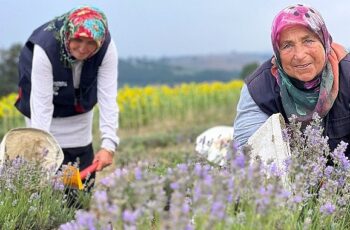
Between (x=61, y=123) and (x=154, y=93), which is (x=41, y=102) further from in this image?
(x=154, y=93)

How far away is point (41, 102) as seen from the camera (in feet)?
13.2

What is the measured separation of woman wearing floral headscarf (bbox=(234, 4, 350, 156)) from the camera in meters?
3.11

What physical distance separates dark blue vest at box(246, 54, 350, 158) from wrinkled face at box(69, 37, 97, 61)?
1.11 meters

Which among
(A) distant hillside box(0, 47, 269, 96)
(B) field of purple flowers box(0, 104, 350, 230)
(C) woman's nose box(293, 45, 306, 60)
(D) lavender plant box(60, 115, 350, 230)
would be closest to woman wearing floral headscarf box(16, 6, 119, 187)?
(B) field of purple flowers box(0, 104, 350, 230)

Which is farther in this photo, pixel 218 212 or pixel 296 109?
pixel 296 109

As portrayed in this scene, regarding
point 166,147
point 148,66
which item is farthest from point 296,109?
point 148,66

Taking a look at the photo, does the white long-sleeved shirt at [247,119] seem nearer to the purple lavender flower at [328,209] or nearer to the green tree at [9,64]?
the purple lavender flower at [328,209]

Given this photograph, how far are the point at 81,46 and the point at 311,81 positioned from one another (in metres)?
1.51

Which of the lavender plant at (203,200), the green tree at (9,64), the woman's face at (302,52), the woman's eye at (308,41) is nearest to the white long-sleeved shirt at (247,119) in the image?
the woman's face at (302,52)

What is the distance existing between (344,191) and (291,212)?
0.46m

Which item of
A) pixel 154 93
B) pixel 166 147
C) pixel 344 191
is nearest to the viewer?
pixel 344 191

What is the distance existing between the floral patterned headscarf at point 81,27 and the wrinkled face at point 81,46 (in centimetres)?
3

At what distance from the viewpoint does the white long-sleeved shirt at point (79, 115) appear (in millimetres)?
3984

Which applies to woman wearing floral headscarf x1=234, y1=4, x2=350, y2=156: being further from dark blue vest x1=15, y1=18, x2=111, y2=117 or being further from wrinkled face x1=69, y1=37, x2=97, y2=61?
dark blue vest x1=15, y1=18, x2=111, y2=117
